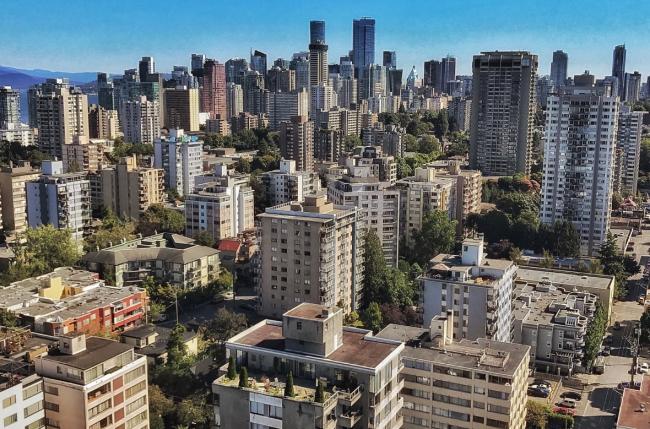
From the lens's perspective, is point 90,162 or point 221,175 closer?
point 221,175

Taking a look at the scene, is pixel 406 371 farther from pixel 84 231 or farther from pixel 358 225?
pixel 84 231

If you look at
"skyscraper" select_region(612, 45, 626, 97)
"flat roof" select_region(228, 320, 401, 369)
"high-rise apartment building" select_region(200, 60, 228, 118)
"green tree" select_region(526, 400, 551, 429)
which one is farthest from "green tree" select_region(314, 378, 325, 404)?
"skyscraper" select_region(612, 45, 626, 97)

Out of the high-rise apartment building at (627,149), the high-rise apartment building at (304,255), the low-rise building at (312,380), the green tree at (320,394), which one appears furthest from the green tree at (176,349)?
the high-rise apartment building at (627,149)

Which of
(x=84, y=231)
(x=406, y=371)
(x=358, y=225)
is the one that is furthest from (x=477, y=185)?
(x=406, y=371)

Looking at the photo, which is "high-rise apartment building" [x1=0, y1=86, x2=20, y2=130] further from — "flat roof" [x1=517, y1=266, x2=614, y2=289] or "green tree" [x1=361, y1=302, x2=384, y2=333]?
"flat roof" [x1=517, y1=266, x2=614, y2=289]

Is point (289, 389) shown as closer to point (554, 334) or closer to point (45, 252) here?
point (554, 334)

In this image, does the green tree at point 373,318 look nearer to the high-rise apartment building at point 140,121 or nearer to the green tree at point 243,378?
the green tree at point 243,378

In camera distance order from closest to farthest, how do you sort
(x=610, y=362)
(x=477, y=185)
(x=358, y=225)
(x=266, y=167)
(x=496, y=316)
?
(x=496, y=316)
(x=610, y=362)
(x=358, y=225)
(x=477, y=185)
(x=266, y=167)

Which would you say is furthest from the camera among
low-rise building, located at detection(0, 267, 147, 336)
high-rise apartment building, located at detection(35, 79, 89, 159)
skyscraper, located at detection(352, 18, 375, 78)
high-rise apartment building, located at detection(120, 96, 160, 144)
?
skyscraper, located at detection(352, 18, 375, 78)
